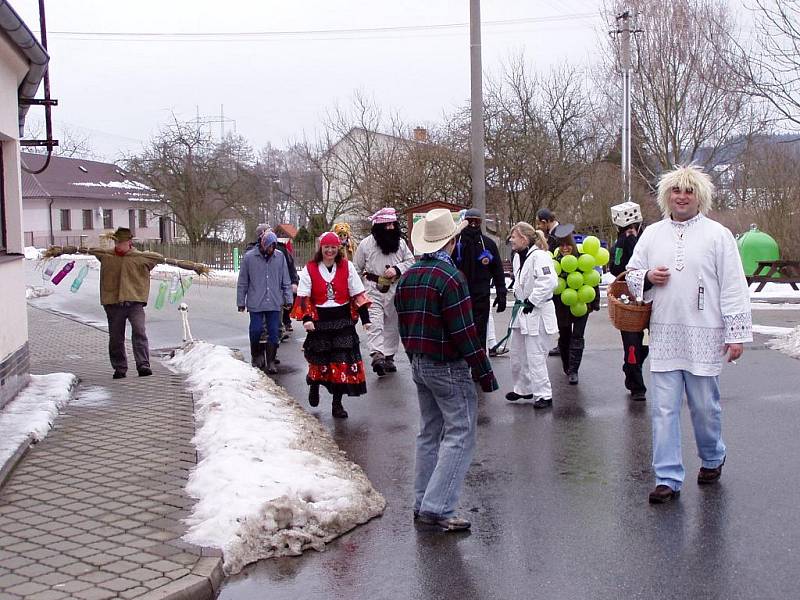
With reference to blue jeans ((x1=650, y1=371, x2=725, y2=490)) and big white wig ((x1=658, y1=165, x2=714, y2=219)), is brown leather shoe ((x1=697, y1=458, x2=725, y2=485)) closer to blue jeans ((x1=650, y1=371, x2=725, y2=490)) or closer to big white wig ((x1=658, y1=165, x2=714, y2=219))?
blue jeans ((x1=650, y1=371, x2=725, y2=490))

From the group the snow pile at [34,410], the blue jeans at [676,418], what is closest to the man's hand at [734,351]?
the blue jeans at [676,418]

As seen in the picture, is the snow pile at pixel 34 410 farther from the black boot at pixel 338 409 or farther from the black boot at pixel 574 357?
the black boot at pixel 574 357

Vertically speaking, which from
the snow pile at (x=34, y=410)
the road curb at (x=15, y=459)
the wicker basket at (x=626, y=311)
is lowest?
the road curb at (x=15, y=459)

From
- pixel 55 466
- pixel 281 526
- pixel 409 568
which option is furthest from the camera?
pixel 55 466

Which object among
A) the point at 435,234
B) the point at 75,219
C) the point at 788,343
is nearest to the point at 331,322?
the point at 435,234

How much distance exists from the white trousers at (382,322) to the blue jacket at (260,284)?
3.46ft

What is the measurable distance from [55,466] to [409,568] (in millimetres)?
3156

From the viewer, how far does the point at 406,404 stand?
9055 millimetres

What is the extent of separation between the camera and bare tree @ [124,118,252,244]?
44719 millimetres

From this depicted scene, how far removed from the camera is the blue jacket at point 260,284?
11.1m

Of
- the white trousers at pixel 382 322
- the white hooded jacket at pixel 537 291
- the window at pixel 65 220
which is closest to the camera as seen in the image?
the white hooded jacket at pixel 537 291

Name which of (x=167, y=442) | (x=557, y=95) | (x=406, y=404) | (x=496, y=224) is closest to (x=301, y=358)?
(x=406, y=404)

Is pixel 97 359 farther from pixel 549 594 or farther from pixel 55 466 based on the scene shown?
pixel 549 594

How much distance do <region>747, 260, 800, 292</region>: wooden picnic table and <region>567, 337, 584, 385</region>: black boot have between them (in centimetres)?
1323
